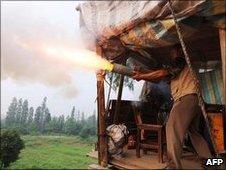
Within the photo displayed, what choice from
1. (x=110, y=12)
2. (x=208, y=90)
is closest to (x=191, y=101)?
(x=110, y=12)

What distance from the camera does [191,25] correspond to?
5.18 m

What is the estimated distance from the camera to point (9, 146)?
149 ft

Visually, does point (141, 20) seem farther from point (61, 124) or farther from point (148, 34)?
point (61, 124)

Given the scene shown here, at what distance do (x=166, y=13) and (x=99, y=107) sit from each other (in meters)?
2.45

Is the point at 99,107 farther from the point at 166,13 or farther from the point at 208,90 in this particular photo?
the point at 208,90

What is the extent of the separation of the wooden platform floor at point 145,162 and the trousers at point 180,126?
1.17ft

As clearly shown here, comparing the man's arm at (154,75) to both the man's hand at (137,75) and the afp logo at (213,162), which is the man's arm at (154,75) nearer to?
the man's hand at (137,75)

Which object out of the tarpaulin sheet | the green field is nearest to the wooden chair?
the tarpaulin sheet

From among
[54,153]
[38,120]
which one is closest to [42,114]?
[38,120]

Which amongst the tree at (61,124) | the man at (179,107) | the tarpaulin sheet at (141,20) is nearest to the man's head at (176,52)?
the man at (179,107)

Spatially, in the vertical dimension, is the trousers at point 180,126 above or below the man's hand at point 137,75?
below

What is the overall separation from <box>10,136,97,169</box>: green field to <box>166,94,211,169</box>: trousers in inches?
1550

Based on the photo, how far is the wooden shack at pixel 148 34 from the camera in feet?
16.3

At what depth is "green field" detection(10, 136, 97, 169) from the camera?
2079 inches
